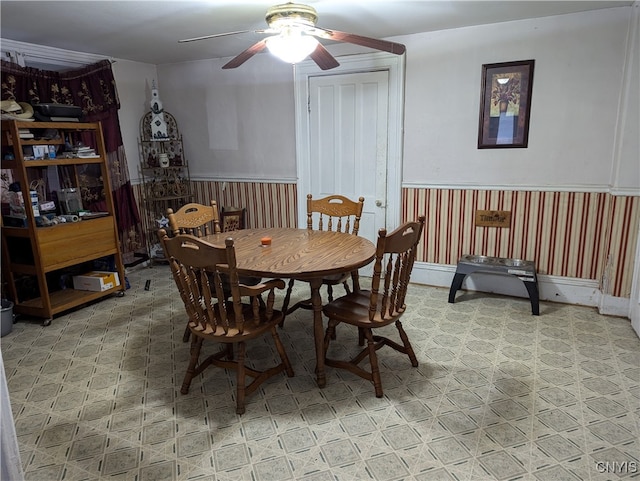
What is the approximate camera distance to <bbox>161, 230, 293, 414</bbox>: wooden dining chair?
197cm

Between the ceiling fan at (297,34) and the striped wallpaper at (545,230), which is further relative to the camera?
the striped wallpaper at (545,230)

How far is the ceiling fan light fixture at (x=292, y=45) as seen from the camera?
2.31m

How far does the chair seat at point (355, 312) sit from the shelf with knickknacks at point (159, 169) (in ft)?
9.75

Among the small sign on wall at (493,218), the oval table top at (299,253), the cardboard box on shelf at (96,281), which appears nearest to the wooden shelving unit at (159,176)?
the cardboard box on shelf at (96,281)

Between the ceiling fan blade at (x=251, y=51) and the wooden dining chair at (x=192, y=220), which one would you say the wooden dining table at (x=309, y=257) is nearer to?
the wooden dining chair at (x=192, y=220)

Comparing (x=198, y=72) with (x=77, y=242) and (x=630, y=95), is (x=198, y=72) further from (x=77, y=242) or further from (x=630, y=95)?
(x=630, y=95)

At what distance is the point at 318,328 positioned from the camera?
92.5 inches

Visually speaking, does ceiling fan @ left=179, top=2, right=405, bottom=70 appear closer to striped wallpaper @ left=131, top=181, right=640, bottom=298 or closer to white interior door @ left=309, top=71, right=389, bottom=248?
white interior door @ left=309, top=71, right=389, bottom=248

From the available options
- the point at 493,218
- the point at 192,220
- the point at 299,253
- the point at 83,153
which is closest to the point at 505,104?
the point at 493,218

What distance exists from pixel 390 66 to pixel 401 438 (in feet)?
10.1

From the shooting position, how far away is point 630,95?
3006 mm

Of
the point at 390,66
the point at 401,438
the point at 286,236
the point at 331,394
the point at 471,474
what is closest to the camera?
the point at 471,474

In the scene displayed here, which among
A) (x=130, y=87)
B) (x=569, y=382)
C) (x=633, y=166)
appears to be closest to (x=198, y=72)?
(x=130, y=87)

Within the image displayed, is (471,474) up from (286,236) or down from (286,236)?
down
